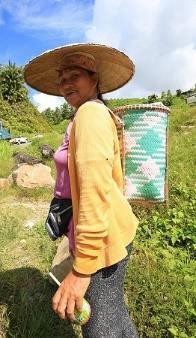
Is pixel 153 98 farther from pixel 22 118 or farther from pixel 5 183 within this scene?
pixel 5 183

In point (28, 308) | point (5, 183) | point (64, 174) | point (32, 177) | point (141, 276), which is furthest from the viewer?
point (5, 183)

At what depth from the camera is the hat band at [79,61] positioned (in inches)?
81.2

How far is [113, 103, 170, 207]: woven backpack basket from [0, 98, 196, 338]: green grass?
0.37m

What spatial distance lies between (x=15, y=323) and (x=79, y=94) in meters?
1.88

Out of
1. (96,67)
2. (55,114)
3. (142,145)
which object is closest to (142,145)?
(142,145)

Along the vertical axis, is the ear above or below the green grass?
above

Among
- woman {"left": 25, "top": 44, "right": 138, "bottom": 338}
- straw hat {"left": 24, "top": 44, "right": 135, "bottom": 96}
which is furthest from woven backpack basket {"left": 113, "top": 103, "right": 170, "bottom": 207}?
woman {"left": 25, "top": 44, "right": 138, "bottom": 338}

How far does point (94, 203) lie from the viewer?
5.58 ft

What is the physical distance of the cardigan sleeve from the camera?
168 cm

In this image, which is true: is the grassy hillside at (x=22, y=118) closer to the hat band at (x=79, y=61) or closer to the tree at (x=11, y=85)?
the tree at (x=11, y=85)

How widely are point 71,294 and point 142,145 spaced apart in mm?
3015

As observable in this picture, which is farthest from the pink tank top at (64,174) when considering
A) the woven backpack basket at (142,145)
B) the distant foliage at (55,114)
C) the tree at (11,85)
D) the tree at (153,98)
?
the distant foliage at (55,114)

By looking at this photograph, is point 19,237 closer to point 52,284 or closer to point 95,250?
point 52,284

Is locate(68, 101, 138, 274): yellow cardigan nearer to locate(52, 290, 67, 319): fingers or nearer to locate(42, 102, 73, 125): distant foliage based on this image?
locate(52, 290, 67, 319): fingers
